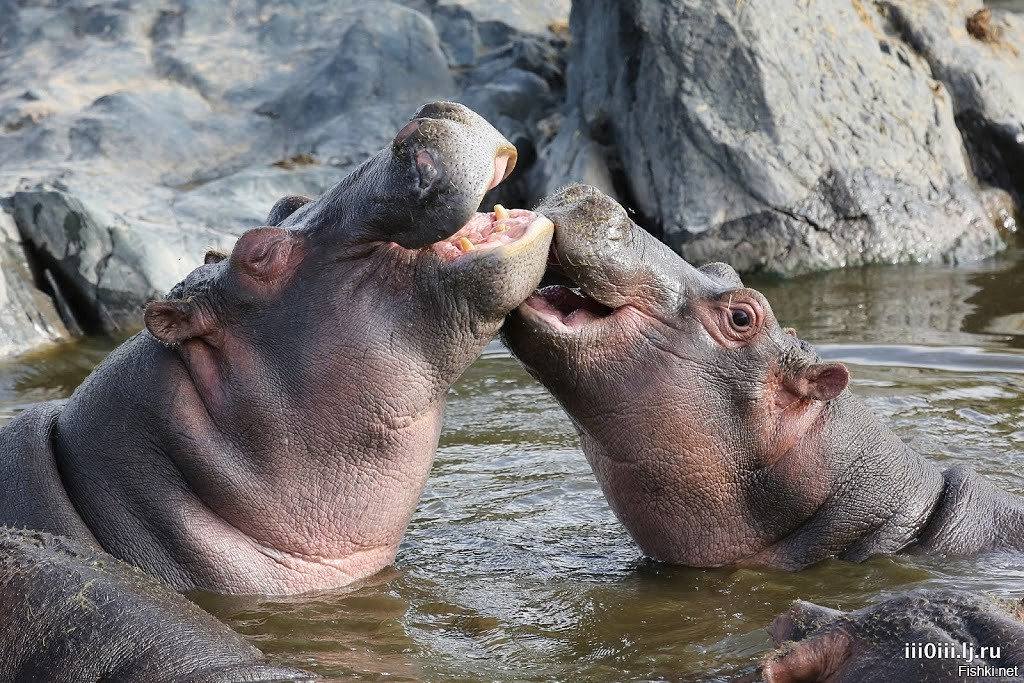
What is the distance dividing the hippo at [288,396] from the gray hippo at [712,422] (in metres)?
0.30

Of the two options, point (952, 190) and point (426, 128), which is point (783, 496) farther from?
point (952, 190)

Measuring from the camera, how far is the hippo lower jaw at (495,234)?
407 centimetres

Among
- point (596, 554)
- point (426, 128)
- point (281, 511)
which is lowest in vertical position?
point (596, 554)

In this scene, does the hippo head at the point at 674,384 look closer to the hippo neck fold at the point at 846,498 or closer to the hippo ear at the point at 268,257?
the hippo neck fold at the point at 846,498

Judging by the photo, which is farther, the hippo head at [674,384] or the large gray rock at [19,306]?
the large gray rock at [19,306]

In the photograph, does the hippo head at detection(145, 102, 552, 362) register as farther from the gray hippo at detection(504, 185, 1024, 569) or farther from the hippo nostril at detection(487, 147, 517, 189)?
the gray hippo at detection(504, 185, 1024, 569)

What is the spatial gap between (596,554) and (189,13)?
12.1 meters

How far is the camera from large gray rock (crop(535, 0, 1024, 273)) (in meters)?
11.1

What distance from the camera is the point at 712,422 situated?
4.66m

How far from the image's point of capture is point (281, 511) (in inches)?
168

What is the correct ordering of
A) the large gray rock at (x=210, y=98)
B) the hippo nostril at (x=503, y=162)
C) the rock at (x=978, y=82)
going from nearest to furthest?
the hippo nostril at (x=503, y=162), the large gray rock at (x=210, y=98), the rock at (x=978, y=82)

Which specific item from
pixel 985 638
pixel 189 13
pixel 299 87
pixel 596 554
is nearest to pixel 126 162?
pixel 299 87

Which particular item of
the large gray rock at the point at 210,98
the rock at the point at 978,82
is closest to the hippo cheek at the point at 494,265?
the large gray rock at the point at 210,98

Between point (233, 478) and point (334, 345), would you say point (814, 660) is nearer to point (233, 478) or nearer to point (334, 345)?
point (334, 345)
